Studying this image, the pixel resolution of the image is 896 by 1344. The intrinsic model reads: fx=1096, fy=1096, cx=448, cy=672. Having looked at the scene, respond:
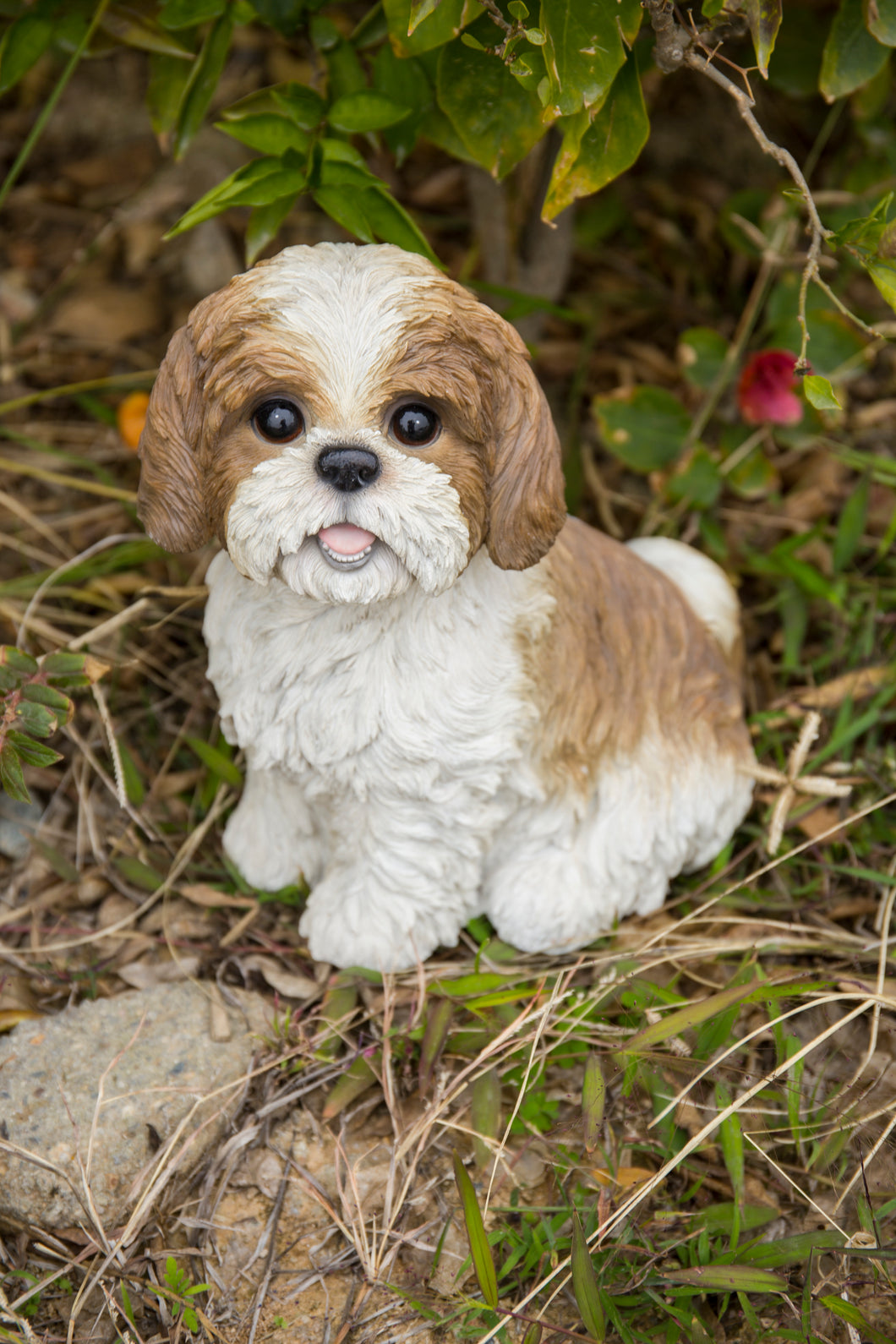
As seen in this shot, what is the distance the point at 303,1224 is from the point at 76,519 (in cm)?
202

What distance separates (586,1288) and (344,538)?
1341 mm

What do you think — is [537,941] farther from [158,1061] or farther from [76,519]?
[76,519]

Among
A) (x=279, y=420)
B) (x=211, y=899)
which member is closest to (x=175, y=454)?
(x=279, y=420)

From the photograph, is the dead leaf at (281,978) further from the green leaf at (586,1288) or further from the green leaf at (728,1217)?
the green leaf at (728,1217)

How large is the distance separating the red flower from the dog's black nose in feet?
5.84

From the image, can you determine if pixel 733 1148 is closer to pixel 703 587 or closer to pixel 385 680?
pixel 385 680

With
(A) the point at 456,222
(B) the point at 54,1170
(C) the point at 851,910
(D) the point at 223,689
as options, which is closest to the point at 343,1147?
(B) the point at 54,1170

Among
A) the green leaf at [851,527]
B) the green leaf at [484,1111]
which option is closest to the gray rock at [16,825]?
the green leaf at [484,1111]

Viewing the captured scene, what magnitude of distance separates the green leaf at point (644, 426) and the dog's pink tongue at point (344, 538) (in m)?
1.60

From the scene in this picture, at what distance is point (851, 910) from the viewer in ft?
8.62

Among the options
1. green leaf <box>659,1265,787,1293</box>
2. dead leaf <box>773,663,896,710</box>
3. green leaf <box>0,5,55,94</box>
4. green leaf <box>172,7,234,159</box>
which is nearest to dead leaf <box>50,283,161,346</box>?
green leaf <box>0,5,55,94</box>

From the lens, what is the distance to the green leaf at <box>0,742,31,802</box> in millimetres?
2111

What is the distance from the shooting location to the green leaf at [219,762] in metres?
2.65

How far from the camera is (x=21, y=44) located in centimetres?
244
